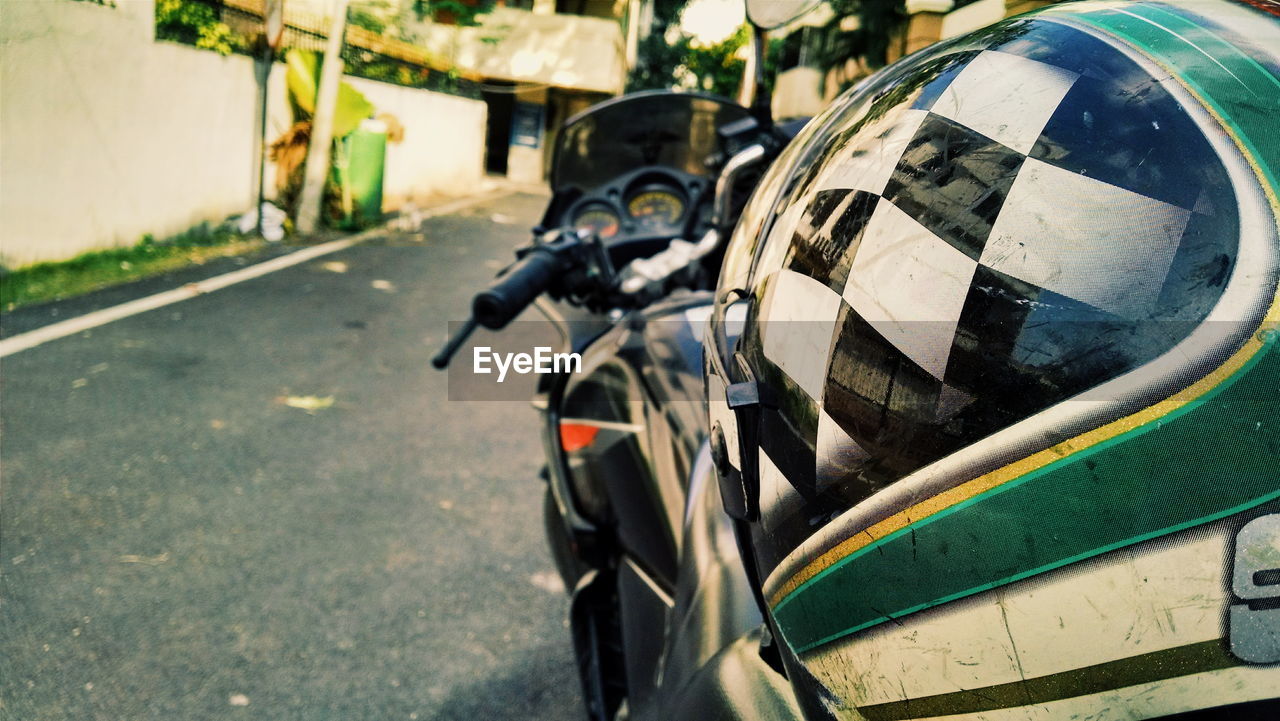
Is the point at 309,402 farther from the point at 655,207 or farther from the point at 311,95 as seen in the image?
the point at 311,95

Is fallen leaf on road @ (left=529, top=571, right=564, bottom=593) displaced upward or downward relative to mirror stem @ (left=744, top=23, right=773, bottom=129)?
downward

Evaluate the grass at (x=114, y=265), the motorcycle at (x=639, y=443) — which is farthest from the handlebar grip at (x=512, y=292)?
the grass at (x=114, y=265)

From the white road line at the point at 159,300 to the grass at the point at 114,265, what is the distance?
41cm

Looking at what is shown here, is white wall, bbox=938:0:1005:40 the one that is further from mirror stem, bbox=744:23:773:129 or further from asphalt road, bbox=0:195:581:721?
asphalt road, bbox=0:195:581:721

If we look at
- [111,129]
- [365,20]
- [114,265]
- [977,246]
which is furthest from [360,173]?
[977,246]

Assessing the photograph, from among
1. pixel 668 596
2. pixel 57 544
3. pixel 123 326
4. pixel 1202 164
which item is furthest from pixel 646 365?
pixel 123 326

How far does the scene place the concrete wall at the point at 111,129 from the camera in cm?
534

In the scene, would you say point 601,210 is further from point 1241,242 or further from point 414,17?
point 414,17


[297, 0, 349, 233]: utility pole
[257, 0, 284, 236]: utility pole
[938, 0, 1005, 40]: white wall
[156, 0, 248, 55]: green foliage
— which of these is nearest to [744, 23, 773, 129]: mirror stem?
[938, 0, 1005, 40]: white wall

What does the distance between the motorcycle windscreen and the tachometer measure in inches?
4.7

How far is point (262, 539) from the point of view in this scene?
2953 mm

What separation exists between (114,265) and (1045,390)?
23.9 feet

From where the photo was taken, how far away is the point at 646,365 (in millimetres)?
1660

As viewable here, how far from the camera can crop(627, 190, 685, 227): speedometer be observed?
248 centimetres
